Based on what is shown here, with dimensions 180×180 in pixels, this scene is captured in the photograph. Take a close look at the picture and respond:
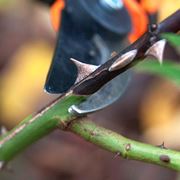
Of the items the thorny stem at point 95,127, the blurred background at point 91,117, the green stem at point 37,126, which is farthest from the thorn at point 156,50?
the blurred background at point 91,117

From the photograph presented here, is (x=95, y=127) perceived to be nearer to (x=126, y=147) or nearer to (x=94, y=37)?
(x=126, y=147)

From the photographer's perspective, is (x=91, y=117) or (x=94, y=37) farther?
(x=91, y=117)

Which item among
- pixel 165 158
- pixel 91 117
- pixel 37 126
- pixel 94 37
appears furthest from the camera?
pixel 91 117

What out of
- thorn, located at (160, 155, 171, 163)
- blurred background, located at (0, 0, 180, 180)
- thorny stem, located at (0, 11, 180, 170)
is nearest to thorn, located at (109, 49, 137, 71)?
thorny stem, located at (0, 11, 180, 170)

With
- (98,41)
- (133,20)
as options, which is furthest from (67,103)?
(133,20)

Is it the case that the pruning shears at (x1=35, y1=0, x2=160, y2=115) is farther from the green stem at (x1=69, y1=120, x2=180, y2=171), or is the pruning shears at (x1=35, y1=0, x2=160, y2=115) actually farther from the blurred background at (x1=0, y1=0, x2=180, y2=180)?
the blurred background at (x1=0, y1=0, x2=180, y2=180)

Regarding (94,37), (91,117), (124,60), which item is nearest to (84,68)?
(124,60)

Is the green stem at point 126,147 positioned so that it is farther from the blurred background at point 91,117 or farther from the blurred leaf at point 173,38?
the blurred background at point 91,117
